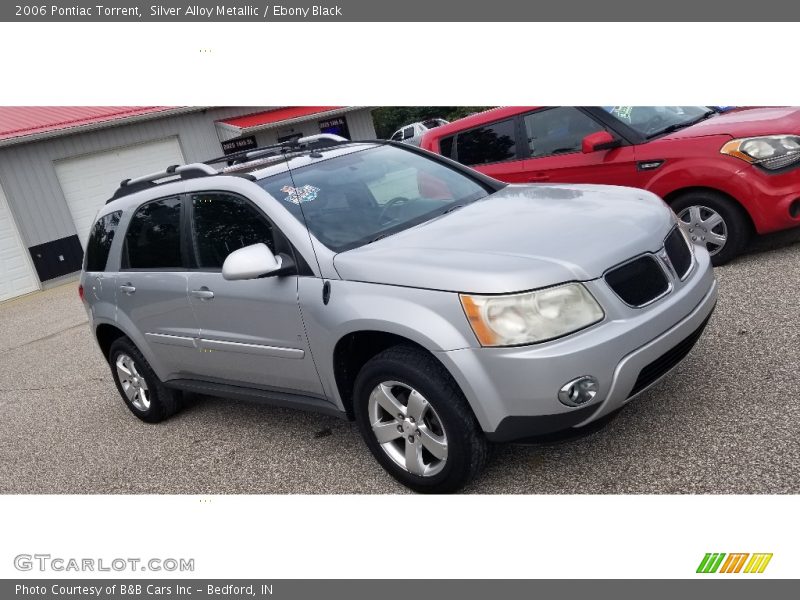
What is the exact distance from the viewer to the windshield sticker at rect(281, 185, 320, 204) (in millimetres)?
3871

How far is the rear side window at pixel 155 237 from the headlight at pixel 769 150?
13.5ft

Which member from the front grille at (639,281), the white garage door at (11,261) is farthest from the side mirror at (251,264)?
the white garage door at (11,261)

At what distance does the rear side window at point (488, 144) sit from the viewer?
22.2ft

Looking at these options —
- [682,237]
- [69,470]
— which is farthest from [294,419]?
[682,237]

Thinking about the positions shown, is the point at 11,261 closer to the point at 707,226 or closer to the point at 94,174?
the point at 94,174

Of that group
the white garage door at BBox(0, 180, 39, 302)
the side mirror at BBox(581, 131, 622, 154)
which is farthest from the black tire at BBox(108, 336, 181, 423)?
the white garage door at BBox(0, 180, 39, 302)

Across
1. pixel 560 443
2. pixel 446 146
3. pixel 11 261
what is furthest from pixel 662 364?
pixel 11 261

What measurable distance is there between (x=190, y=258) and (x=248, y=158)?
2.50 feet

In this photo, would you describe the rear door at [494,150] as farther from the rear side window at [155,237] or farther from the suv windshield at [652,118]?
the rear side window at [155,237]

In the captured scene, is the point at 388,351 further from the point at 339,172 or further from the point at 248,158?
the point at 248,158

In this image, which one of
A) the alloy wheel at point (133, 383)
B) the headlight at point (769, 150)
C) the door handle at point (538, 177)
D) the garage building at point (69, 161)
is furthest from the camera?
the garage building at point (69, 161)

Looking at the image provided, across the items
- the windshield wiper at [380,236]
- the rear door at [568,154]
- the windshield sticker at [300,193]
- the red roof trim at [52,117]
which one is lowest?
the rear door at [568,154]

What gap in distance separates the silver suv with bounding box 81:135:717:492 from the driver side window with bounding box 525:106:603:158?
2184mm

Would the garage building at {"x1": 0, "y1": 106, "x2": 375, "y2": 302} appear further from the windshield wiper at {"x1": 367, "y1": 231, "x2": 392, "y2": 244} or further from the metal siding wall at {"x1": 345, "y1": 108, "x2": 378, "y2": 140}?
the windshield wiper at {"x1": 367, "y1": 231, "x2": 392, "y2": 244}
